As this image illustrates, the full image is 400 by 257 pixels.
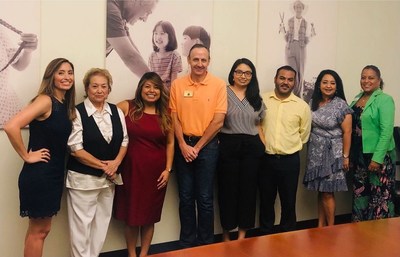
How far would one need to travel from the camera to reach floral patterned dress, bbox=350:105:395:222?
12.3 feet

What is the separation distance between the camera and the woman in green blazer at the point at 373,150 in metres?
3.64

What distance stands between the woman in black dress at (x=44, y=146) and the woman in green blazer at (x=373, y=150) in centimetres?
267

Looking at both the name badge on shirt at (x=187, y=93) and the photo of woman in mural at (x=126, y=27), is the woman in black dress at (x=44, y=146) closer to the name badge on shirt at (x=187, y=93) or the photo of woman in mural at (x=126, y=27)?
the photo of woman in mural at (x=126, y=27)

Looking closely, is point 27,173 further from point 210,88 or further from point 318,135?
point 318,135

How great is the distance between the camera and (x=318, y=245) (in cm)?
162

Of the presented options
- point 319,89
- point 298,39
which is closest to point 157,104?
point 319,89

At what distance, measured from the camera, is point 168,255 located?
1480mm

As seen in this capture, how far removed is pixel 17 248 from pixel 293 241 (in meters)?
2.20

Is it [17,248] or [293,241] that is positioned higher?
[293,241]

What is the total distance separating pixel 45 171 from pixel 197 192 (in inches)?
49.7

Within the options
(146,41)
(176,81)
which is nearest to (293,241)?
(176,81)

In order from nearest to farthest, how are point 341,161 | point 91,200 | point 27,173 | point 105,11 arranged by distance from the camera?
point 27,173, point 91,200, point 105,11, point 341,161

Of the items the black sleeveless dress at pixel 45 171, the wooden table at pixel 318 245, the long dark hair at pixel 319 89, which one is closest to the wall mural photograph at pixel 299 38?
the long dark hair at pixel 319 89

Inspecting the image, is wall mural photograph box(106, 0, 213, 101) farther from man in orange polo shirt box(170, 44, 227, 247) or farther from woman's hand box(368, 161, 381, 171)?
woman's hand box(368, 161, 381, 171)
